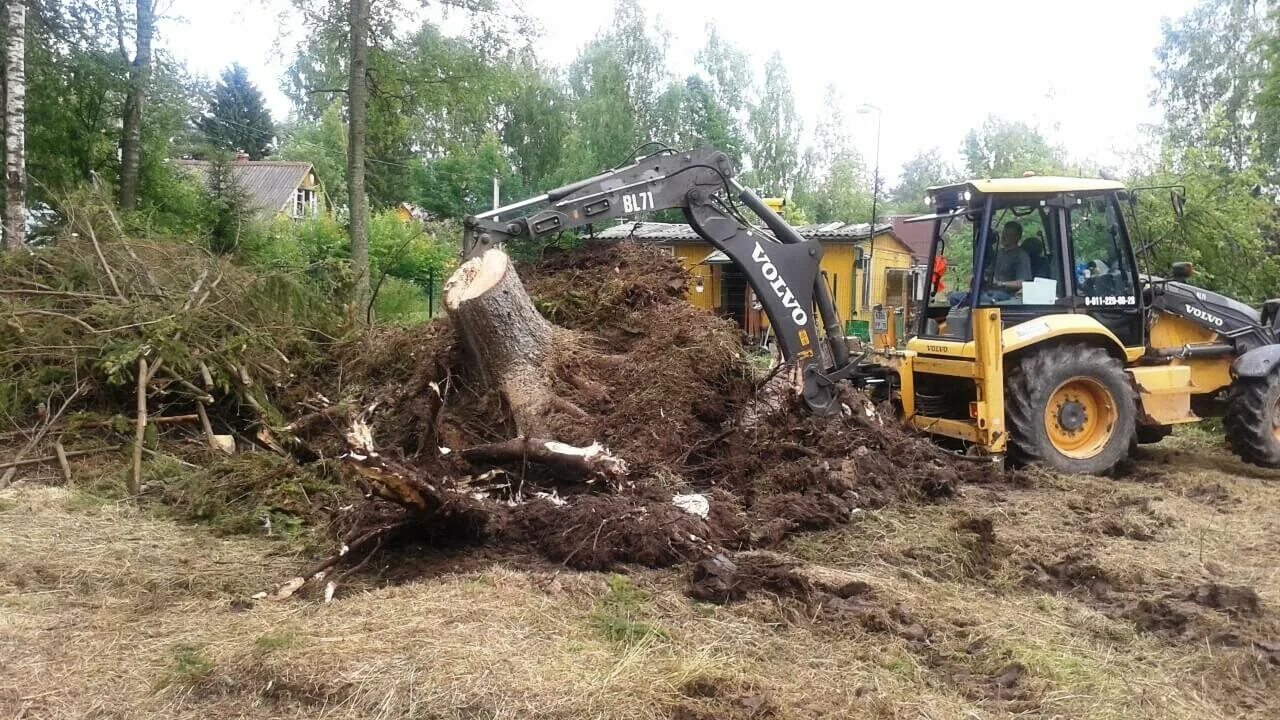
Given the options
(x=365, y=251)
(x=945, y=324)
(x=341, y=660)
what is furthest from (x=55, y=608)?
(x=365, y=251)

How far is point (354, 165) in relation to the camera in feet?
42.5

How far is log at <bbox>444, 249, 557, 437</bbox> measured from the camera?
5934 millimetres

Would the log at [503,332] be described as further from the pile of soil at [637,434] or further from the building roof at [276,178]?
the building roof at [276,178]

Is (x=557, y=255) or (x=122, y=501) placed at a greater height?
(x=557, y=255)

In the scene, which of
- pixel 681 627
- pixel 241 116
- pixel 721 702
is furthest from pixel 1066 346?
pixel 241 116

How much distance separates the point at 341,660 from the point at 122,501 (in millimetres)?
3391

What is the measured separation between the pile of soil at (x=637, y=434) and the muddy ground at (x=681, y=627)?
0.80 ft

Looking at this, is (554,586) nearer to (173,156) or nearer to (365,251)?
(365,251)

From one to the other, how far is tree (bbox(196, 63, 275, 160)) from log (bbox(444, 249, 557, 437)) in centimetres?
4049

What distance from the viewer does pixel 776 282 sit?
658 cm

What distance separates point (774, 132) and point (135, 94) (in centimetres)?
2973

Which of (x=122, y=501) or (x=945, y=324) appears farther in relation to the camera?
(x=945, y=324)

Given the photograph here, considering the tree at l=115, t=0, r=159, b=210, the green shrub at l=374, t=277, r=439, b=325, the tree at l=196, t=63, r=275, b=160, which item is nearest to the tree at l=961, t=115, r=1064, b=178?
the green shrub at l=374, t=277, r=439, b=325

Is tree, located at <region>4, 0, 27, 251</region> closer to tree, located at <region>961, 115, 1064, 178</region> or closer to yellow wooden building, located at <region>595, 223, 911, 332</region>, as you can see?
yellow wooden building, located at <region>595, 223, 911, 332</region>
